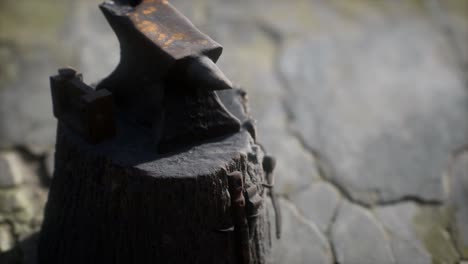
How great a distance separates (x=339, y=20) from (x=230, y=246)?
158 inches

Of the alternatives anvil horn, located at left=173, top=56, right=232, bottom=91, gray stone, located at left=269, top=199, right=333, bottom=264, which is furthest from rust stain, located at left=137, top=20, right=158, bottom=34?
gray stone, located at left=269, top=199, right=333, bottom=264

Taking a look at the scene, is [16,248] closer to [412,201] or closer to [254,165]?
[254,165]

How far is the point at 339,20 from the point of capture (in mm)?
5953

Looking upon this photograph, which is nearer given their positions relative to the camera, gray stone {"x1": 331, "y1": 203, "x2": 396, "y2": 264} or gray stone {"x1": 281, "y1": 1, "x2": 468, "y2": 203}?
gray stone {"x1": 331, "y1": 203, "x2": 396, "y2": 264}

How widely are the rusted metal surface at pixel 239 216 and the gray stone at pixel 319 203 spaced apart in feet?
4.20

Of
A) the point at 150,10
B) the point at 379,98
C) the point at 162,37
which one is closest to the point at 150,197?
the point at 162,37

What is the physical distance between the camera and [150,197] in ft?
7.68

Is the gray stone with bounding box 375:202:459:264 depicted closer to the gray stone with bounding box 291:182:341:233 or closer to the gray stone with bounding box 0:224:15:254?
the gray stone with bounding box 291:182:341:233

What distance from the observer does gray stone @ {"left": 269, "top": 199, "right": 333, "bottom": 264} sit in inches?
134

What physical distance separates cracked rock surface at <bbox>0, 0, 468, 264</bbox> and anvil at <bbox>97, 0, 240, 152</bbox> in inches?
46.1

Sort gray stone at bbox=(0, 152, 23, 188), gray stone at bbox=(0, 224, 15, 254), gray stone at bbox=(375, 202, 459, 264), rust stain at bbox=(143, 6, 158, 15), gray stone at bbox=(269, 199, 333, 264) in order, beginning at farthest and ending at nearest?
gray stone at bbox=(0, 152, 23, 188)
gray stone at bbox=(375, 202, 459, 264)
gray stone at bbox=(269, 199, 333, 264)
gray stone at bbox=(0, 224, 15, 254)
rust stain at bbox=(143, 6, 158, 15)

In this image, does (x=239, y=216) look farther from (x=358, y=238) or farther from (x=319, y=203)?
(x=319, y=203)

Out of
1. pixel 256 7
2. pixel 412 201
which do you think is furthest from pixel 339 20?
pixel 412 201

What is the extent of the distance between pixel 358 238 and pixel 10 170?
2.39 metres
